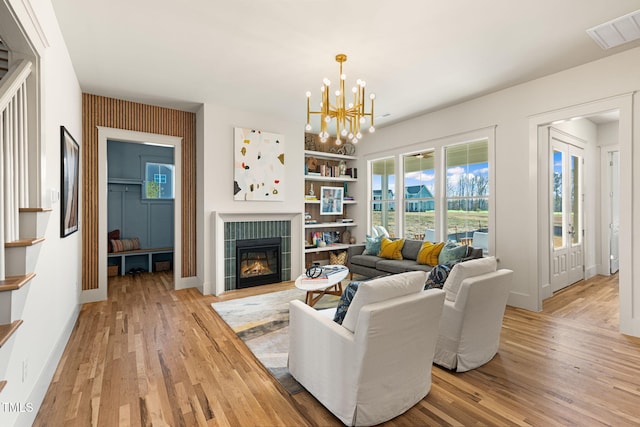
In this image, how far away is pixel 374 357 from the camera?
1.73 meters

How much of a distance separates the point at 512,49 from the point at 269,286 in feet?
14.7

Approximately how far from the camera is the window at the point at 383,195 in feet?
20.0

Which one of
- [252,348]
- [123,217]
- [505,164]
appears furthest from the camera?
[123,217]

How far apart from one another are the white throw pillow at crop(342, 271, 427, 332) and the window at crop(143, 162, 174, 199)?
6.01 m

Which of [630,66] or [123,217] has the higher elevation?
[630,66]

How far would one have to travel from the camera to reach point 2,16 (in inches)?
64.6

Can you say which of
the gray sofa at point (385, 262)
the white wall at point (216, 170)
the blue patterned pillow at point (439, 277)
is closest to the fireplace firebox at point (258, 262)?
the white wall at point (216, 170)

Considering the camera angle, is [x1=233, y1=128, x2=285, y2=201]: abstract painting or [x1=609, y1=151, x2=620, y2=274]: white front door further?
[x1=609, y1=151, x2=620, y2=274]: white front door

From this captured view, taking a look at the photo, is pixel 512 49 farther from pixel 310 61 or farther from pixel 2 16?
pixel 2 16

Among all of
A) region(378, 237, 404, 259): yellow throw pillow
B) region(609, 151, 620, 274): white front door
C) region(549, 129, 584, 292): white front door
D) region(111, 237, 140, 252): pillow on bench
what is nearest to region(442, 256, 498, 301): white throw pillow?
region(378, 237, 404, 259): yellow throw pillow

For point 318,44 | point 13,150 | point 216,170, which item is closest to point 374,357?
point 13,150

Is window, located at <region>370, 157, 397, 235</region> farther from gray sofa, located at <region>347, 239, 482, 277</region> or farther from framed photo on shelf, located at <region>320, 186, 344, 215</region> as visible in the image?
gray sofa, located at <region>347, 239, 482, 277</region>

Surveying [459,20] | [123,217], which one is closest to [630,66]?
[459,20]

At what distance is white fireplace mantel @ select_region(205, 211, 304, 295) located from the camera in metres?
4.63
